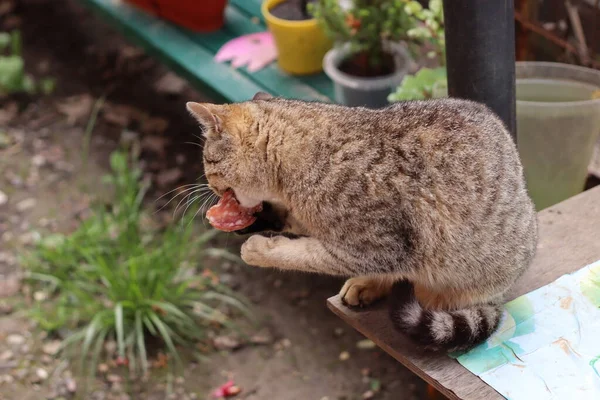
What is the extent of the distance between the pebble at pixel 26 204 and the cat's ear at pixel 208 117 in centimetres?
213

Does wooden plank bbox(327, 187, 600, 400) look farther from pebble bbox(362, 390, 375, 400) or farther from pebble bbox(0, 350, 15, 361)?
pebble bbox(0, 350, 15, 361)

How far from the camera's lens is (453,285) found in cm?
175

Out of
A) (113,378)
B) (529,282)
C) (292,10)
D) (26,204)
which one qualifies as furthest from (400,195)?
(26,204)

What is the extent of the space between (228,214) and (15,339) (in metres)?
1.54

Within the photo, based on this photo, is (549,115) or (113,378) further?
(113,378)

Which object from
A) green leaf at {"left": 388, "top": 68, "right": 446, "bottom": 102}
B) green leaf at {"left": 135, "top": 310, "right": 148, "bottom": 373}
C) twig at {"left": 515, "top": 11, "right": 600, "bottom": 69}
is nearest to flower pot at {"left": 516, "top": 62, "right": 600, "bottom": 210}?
green leaf at {"left": 388, "top": 68, "right": 446, "bottom": 102}

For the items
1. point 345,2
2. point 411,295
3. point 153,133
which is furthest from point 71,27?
point 411,295

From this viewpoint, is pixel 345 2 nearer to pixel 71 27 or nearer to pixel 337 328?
pixel 337 328

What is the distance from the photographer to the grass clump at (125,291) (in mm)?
2846

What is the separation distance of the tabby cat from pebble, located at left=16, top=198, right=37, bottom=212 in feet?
6.83

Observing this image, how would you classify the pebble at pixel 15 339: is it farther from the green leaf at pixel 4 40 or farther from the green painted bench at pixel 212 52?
the green leaf at pixel 4 40

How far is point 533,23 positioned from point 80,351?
7.22ft

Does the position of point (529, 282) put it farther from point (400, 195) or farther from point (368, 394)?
point (368, 394)

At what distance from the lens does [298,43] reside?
3109 millimetres
